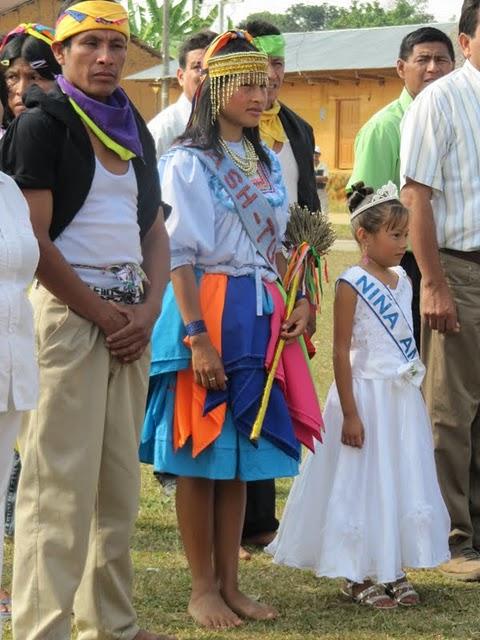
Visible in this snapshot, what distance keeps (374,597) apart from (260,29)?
2814 millimetres

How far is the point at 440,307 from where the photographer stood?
5465 mm

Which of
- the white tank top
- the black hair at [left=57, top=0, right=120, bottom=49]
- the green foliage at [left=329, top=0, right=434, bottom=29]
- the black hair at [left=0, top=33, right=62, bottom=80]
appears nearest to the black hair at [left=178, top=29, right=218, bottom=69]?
the black hair at [left=0, top=33, right=62, bottom=80]

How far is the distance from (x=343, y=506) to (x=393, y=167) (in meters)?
2.08

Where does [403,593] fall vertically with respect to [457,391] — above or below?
below

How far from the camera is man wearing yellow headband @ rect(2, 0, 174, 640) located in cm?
401

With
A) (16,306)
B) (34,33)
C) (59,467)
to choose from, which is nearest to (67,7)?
(34,33)

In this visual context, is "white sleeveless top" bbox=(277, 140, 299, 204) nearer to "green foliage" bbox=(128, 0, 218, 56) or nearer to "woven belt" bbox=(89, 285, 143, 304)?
"woven belt" bbox=(89, 285, 143, 304)

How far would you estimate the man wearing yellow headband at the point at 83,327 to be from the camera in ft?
13.2

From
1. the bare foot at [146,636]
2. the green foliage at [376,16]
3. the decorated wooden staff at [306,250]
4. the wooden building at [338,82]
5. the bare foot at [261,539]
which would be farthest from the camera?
the green foliage at [376,16]

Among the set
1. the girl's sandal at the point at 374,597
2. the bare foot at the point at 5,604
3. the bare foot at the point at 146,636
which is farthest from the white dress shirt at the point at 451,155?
the bare foot at the point at 5,604

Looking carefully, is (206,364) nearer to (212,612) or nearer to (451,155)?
(212,612)

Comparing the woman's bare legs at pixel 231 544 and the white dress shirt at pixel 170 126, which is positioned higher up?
the white dress shirt at pixel 170 126

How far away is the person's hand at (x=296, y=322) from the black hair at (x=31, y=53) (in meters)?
1.37

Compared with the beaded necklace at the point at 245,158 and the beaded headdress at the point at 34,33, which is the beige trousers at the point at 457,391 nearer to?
the beaded necklace at the point at 245,158
